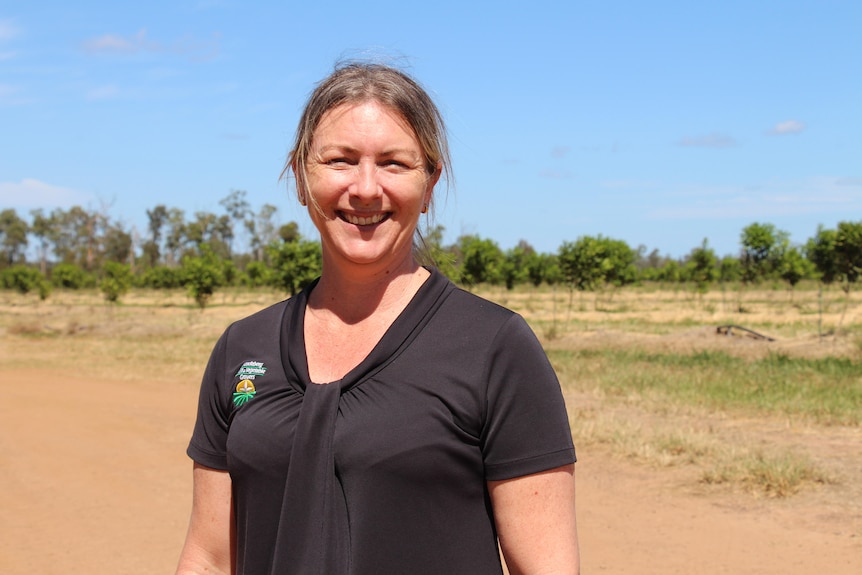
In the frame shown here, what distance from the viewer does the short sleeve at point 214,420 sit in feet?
5.60

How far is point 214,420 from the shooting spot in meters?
1.73

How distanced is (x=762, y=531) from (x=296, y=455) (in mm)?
5060

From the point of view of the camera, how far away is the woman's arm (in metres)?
1.46

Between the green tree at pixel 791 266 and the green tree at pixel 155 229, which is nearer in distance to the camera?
the green tree at pixel 791 266

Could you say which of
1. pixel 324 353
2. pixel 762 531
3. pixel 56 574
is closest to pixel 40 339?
pixel 56 574

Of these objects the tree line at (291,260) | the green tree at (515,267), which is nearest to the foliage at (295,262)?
the tree line at (291,260)

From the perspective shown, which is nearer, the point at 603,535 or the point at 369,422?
the point at 369,422

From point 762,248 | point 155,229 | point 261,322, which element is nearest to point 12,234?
point 155,229

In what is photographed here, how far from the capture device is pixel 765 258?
37.5m

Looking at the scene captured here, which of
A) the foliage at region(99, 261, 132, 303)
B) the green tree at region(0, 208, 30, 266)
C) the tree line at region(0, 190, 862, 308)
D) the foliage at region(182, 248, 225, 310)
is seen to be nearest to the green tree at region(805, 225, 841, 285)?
the tree line at region(0, 190, 862, 308)

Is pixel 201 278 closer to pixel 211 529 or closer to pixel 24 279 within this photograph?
pixel 24 279

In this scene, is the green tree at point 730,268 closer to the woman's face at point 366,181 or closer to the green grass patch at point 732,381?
the green grass patch at point 732,381

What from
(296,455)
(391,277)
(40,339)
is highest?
(391,277)

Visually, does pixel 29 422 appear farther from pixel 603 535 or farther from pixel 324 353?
pixel 324 353
